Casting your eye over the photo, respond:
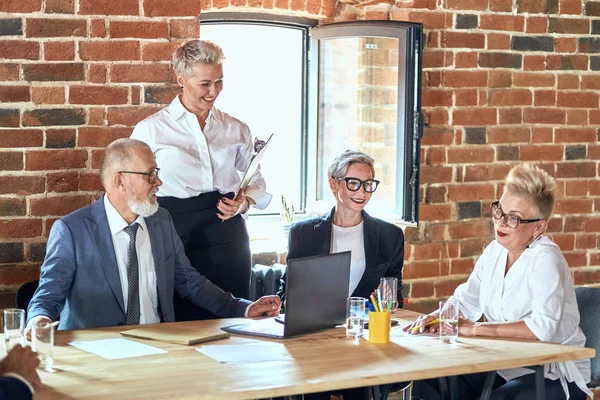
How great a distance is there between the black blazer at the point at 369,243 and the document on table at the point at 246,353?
920 millimetres

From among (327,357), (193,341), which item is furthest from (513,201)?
(193,341)

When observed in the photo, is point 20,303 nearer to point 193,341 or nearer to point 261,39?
point 193,341

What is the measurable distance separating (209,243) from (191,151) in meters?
0.39

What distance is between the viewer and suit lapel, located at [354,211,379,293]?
3865 millimetres

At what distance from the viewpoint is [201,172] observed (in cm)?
400

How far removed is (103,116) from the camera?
4047 millimetres

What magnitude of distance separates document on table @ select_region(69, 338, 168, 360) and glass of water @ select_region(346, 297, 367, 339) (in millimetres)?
634

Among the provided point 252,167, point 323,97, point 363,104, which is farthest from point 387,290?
point 323,97

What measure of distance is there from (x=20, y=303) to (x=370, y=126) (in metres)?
2.06

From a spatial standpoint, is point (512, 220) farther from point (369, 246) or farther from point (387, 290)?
point (369, 246)

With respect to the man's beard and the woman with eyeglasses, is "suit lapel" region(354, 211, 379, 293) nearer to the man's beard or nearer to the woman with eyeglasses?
the woman with eyeglasses

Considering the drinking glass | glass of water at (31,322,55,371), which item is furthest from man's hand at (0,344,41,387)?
the drinking glass

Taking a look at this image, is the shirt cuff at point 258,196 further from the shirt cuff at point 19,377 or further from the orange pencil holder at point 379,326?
the shirt cuff at point 19,377

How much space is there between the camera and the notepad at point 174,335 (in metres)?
3.04
